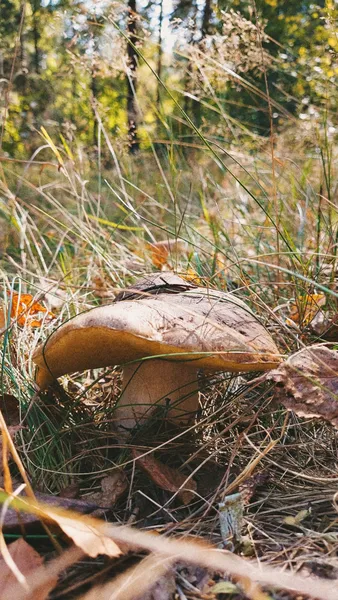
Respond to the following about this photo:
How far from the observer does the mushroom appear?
94 cm

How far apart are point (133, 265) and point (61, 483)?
3.96ft

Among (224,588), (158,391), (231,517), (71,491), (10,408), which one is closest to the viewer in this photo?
(224,588)

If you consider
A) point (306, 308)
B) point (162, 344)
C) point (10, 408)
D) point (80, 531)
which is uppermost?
point (162, 344)

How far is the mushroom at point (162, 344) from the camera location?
3.08ft

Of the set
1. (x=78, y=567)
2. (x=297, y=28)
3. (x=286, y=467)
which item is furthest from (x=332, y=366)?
(x=297, y=28)

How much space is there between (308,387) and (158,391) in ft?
1.09

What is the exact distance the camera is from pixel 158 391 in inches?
46.3

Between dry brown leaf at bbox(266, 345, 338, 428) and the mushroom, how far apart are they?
0.11ft

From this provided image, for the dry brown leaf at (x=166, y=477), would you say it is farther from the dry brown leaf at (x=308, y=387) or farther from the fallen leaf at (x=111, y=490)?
the dry brown leaf at (x=308, y=387)

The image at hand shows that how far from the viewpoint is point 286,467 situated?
44.1 inches

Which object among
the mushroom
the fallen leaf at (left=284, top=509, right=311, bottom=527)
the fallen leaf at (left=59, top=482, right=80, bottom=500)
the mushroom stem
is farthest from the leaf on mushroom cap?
the fallen leaf at (left=284, top=509, right=311, bottom=527)

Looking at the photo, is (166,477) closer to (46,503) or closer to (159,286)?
(46,503)

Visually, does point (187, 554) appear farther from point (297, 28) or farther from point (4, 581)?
point (297, 28)

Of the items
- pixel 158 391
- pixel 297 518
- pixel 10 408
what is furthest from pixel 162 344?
pixel 10 408
